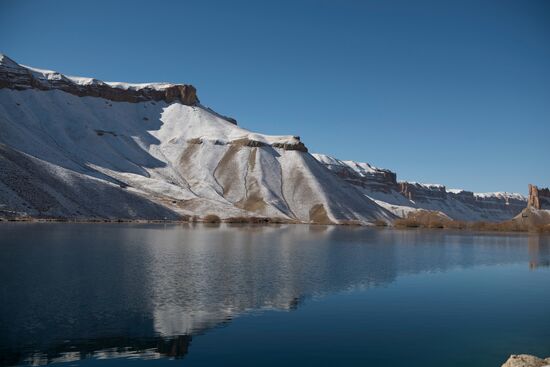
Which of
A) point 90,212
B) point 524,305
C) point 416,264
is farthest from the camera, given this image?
point 90,212

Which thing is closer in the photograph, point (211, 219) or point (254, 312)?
point (254, 312)

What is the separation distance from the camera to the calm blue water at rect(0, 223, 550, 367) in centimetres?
2108

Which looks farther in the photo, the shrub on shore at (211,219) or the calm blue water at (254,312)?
the shrub on shore at (211,219)

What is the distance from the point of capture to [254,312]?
28797 mm

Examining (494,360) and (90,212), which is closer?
(494,360)

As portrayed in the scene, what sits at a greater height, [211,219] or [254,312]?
[211,219]

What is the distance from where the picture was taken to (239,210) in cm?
17675

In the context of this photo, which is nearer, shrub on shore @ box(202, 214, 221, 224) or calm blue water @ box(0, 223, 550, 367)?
calm blue water @ box(0, 223, 550, 367)

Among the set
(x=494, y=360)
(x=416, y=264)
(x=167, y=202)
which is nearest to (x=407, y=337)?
(x=494, y=360)

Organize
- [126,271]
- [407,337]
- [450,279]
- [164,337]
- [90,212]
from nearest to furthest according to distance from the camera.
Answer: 1. [164,337]
2. [407,337]
3. [126,271]
4. [450,279]
5. [90,212]

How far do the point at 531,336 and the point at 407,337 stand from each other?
6.98 m

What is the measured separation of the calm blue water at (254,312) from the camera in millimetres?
21078

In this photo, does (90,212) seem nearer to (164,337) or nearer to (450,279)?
(450,279)

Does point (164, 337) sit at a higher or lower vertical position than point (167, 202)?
lower
